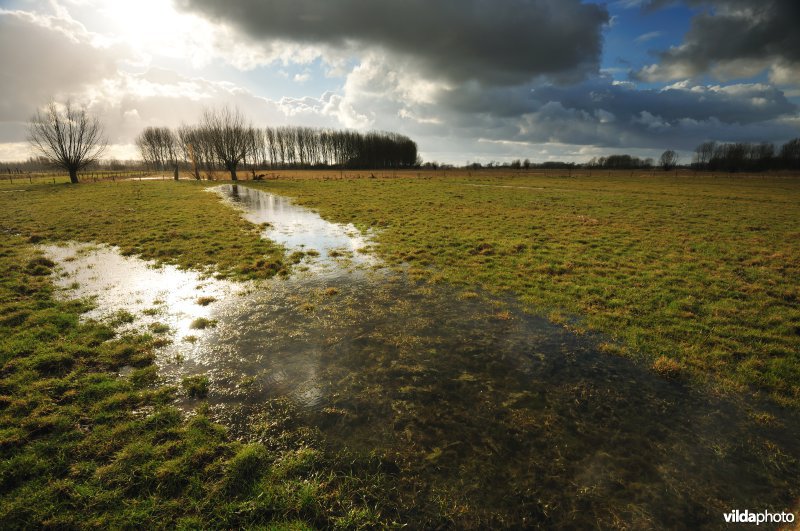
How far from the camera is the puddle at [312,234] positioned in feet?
45.6

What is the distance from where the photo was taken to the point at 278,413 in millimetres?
5152

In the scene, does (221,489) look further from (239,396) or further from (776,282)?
(776,282)

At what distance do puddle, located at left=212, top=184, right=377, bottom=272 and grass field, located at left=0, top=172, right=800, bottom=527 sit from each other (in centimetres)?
110

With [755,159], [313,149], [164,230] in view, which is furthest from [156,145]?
[755,159]

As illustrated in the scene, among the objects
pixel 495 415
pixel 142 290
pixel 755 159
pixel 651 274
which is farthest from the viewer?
pixel 755 159

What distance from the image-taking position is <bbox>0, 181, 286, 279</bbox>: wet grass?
42.1 feet

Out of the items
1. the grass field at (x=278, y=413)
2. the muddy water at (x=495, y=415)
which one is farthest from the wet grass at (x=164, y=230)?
the muddy water at (x=495, y=415)

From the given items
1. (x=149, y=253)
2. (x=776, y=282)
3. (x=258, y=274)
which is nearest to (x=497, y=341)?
(x=258, y=274)

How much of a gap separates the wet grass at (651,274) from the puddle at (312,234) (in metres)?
1.33

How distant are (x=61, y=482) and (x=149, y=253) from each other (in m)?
12.0

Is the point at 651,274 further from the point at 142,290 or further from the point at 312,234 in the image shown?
the point at 142,290

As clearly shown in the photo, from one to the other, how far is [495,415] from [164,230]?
19738 mm

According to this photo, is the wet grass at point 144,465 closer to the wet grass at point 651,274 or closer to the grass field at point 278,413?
the grass field at point 278,413

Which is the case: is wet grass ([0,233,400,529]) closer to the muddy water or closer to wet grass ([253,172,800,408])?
the muddy water
